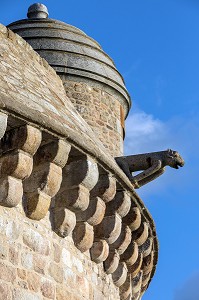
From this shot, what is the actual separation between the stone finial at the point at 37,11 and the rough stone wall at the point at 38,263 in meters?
5.17

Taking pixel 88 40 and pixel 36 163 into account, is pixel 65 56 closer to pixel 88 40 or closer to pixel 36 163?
pixel 88 40

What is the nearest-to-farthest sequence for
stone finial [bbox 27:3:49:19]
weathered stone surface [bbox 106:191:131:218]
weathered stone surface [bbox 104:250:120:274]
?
weathered stone surface [bbox 106:191:131:218] → weathered stone surface [bbox 104:250:120:274] → stone finial [bbox 27:3:49:19]

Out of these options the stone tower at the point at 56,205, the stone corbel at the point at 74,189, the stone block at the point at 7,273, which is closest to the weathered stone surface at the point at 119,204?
the stone tower at the point at 56,205

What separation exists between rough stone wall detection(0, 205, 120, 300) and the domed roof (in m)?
3.51

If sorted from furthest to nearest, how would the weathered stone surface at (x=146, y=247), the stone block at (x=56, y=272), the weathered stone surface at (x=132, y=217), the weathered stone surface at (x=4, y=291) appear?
the weathered stone surface at (x=146, y=247), the weathered stone surface at (x=132, y=217), the stone block at (x=56, y=272), the weathered stone surface at (x=4, y=291)

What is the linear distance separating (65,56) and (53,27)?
720mm

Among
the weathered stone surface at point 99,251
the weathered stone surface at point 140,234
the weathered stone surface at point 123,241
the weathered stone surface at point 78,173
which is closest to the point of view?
the weathered stone surface at point 78,173

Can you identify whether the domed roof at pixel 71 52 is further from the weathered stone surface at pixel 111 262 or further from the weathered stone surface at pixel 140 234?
the weathered stone surface at pixel 111 262

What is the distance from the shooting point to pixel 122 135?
10375 mm

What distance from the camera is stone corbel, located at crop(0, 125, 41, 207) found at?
580cm

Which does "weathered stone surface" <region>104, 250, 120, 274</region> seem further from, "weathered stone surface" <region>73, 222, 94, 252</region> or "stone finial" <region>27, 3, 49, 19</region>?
"stone finial" <region>27, 3, 49, 19</region>

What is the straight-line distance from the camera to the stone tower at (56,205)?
582 cm

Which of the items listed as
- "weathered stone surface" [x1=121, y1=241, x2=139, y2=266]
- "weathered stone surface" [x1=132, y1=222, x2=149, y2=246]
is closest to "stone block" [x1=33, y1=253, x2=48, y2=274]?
"weathered stone surface" [x1=121, y1=241, x2=139, y2=266]

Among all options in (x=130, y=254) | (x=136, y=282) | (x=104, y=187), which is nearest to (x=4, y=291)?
(x=104, y=187)
